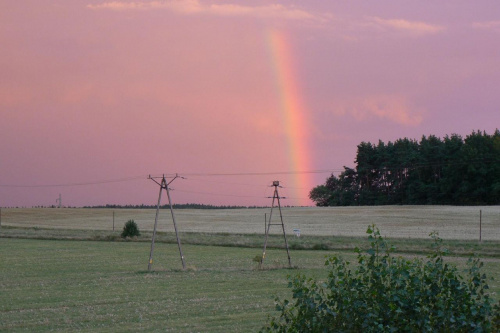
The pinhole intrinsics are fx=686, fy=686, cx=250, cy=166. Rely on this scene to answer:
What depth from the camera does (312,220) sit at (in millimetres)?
70500

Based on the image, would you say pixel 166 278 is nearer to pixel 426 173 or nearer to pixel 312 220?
pixel 312 220

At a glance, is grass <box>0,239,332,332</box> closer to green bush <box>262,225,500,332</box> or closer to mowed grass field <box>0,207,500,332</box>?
mowed grass field <box>0,207,500,332</box>

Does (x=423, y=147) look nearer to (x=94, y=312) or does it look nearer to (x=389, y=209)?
(x=389, y=209)

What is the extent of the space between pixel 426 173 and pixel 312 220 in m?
39.0

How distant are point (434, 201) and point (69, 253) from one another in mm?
72439

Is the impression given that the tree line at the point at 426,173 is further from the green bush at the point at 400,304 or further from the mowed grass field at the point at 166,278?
the green bush at the point at 400,304

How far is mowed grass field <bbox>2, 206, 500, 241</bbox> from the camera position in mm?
55750

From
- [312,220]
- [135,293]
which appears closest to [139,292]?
[135,293]

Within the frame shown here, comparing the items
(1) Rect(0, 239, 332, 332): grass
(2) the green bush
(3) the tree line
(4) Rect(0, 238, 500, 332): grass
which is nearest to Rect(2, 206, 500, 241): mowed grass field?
(3) the tree line

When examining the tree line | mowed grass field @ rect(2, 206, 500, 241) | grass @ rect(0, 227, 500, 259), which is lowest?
grass @ rect(0, 227, 500, 259)

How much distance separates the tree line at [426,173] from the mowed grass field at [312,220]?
1839 cm

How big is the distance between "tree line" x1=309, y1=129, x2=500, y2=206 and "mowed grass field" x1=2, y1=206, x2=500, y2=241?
60.3 feet

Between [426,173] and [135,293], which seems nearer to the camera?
[135,293]

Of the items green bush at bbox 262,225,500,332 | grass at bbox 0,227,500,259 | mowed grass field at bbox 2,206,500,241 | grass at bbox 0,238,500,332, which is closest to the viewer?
green bush at bbox 262,225,500,332
